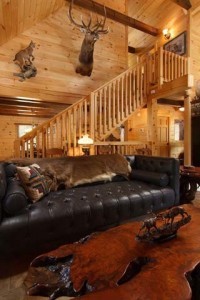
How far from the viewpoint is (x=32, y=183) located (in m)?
2.05

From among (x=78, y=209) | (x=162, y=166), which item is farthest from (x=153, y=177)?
(x=78, y=209)

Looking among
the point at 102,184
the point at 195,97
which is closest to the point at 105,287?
the point at 102,184

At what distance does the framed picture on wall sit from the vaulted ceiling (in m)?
0.69

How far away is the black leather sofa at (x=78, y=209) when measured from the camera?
66.0 inches

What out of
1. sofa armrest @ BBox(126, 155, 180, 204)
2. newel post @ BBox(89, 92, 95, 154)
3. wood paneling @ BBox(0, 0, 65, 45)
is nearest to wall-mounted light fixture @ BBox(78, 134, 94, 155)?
newel post @ BBox(89, 92, 95, 154)

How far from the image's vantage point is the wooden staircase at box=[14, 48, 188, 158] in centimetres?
429

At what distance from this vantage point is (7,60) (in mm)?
4805

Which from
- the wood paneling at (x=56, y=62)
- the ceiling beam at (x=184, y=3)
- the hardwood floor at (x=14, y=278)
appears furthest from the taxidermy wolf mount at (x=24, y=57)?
the ceiling beam at (x=184, y=3)

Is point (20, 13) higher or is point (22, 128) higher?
point (20, 13)

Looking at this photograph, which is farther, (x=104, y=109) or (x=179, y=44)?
(x=179, y=44)

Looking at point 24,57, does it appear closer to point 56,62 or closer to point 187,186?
point 56,62

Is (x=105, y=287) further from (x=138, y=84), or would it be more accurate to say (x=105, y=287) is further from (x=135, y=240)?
(x=138, y=84)

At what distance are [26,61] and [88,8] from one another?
2740mm

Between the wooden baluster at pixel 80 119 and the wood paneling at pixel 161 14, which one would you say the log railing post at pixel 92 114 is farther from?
the wood paneling at pixel 161 14
